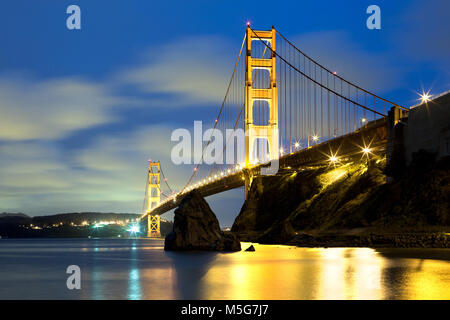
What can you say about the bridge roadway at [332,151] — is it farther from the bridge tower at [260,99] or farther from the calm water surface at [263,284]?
the calm water surface at [263,284]

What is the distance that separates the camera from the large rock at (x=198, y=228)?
3688cm

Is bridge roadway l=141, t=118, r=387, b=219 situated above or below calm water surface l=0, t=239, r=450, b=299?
above

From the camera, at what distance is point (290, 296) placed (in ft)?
44.5

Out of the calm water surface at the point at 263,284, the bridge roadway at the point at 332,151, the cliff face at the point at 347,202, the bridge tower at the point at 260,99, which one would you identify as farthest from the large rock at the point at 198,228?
the bridge tower at the point at 260,99

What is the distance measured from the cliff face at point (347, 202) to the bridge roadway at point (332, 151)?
2.01 meters

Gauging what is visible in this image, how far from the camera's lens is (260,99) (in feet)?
234

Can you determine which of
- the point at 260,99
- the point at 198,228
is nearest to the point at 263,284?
the point at 198,228

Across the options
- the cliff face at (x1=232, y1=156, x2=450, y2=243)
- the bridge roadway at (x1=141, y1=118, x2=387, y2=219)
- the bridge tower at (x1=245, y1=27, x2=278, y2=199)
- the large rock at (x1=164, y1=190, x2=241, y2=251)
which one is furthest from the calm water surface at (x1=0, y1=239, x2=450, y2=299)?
the bridge tower at (x1=245, y1=27, x2=278, y2=199)

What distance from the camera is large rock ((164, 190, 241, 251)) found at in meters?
36.9

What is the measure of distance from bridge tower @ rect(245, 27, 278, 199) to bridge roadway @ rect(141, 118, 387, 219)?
1763 mm

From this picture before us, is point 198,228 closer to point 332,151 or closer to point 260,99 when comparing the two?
point 332,151

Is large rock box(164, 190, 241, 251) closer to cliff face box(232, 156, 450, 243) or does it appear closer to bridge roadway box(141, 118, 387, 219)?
cliff face box(232, 156, 450, 243)
